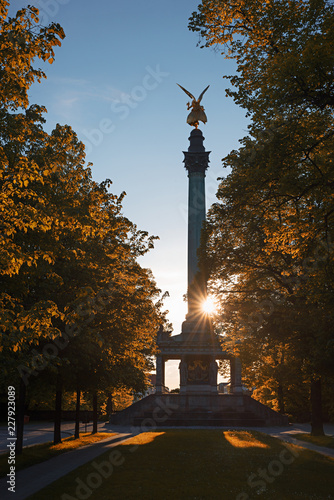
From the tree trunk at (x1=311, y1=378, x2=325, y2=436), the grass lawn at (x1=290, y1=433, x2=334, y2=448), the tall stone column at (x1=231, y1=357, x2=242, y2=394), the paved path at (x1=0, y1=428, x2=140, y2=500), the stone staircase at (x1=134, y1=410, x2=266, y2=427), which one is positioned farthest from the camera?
the tall stone column at (x1=231, y1=357, x2=242, y2=394)

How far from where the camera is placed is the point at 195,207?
61250mm

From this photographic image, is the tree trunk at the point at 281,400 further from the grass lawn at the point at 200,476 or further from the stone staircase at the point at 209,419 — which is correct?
the grass lawn at the point at 200,476

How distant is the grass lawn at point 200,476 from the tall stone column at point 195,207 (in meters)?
32.9

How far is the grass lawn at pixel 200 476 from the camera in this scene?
1173cm

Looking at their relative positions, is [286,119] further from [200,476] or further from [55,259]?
[200,476]

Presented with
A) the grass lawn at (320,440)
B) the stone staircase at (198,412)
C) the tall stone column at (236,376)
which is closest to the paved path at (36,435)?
the stone staircase at (198,412)

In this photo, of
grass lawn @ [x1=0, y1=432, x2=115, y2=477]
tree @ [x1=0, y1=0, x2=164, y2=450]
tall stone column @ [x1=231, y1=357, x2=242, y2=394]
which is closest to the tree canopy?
tree @ [x1=0, y1=0, x2=164, y2=450]

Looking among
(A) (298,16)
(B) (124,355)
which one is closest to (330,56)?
(A) (298,16)

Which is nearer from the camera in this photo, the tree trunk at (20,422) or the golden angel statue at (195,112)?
the tree trunk at (20,422)

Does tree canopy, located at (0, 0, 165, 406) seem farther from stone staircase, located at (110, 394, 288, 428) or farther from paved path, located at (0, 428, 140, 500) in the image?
stone staircase, located at (110, 394, 288, 428)

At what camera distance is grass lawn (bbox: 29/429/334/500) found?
11734 mm

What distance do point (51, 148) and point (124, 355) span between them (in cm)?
971

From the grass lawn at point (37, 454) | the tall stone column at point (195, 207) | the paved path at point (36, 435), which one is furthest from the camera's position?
the tall stone column at point (195, 207)

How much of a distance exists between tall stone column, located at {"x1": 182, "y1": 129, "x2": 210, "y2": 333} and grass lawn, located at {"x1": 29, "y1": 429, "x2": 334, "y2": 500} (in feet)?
108
